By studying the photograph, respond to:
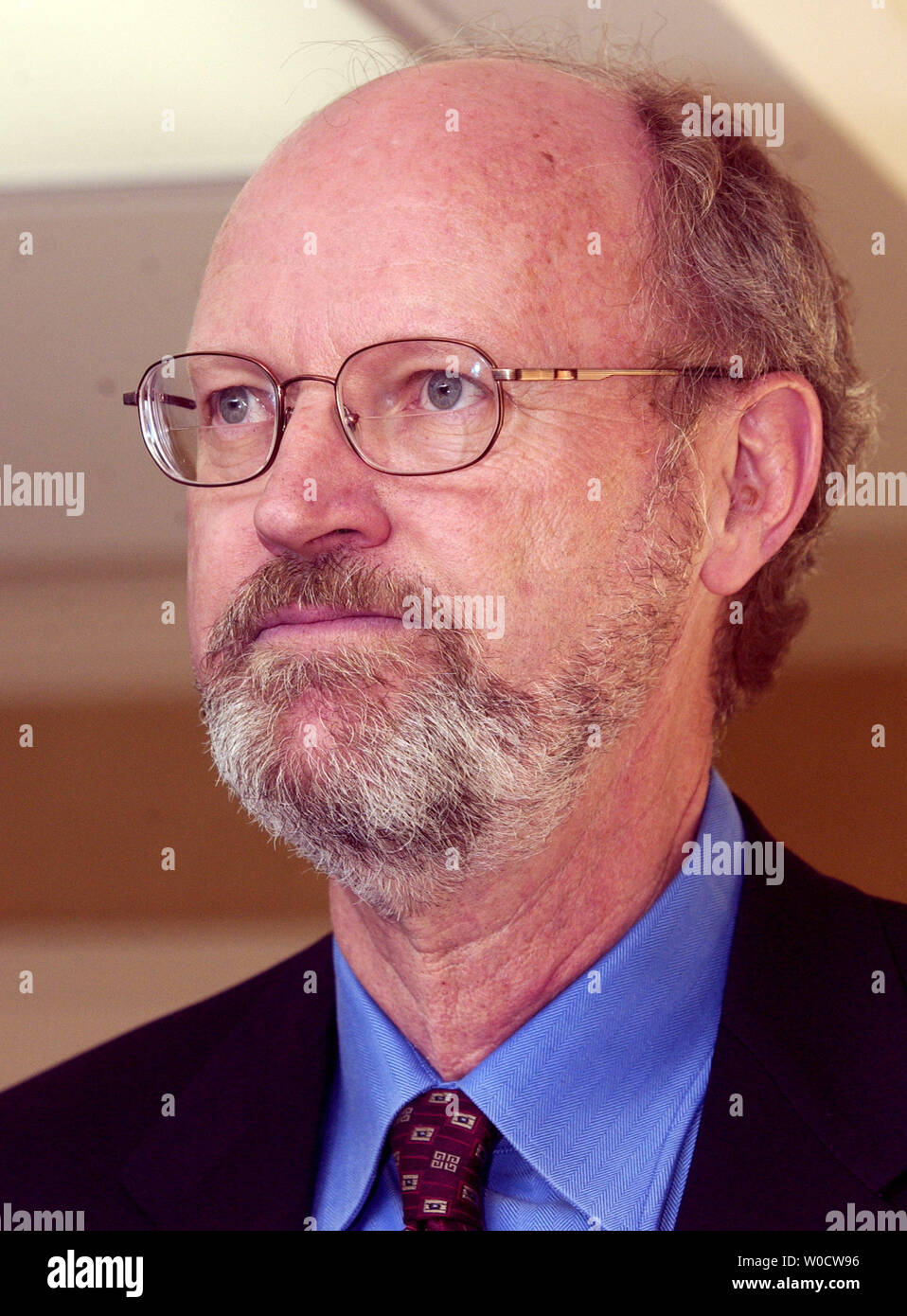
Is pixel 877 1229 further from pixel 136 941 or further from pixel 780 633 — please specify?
pixel 136 941

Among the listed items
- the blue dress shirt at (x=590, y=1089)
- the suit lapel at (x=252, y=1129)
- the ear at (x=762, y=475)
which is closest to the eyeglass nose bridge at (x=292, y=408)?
the ear at (x=762, y=475)

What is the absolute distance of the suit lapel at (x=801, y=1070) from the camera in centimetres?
132

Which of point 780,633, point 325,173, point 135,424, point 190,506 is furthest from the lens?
point 135,424

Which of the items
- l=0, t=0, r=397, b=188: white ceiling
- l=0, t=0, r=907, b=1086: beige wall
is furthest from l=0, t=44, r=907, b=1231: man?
l=0, t=0, r=397, b=188: white ceiling

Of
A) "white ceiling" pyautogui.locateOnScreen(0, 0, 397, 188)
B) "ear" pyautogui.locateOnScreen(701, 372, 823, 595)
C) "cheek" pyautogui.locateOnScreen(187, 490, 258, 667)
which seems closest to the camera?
Answer: "cheek" pyautogui.locateOnScreen(187, 490, 258, 667)

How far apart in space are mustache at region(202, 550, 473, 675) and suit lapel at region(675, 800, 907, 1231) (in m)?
0.53

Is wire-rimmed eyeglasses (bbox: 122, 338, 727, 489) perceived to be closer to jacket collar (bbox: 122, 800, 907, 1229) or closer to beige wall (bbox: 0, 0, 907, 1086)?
jacket collar (bbox: 122, 800, 907, 1229)

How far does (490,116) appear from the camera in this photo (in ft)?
4.81

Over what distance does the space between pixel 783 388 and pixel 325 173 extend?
589 millimetres

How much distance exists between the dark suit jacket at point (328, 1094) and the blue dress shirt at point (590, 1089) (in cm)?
5

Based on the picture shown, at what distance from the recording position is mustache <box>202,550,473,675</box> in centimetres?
133

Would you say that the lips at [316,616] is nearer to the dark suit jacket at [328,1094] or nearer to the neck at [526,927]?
the neck at [526,927]

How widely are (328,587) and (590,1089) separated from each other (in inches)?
23.6
